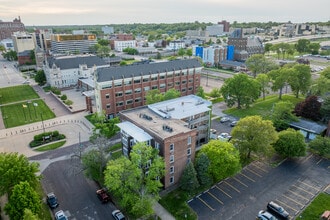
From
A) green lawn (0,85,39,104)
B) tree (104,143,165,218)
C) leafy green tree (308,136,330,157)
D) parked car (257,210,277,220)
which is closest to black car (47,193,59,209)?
tree (104,143,165,218)

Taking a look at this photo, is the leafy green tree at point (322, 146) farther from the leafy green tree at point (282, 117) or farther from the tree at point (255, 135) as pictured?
the tree at point (255, 135)

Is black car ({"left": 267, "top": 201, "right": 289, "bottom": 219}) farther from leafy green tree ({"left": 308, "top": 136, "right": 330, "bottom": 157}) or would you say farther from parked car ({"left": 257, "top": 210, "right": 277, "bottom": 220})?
leafy green tree ({"left": 308, "top": 136, "right": 330, "bottom": 157})

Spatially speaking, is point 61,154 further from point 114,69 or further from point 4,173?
point 114,69

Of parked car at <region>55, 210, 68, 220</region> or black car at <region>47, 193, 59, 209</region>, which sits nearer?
parked car at <region>55, 210, 68, 220</region>

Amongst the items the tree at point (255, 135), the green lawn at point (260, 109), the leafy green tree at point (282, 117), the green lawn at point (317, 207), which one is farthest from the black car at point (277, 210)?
the green lawn at point (260, 109)

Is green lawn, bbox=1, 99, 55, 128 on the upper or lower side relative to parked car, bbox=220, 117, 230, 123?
upper

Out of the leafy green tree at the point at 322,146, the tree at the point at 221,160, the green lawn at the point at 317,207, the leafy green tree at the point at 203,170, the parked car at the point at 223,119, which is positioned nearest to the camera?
the green lawn at the point at 317,207

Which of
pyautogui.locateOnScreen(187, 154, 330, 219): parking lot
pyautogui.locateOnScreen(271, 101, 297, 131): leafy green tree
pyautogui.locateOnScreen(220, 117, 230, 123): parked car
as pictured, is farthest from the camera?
pyautogui.locateOnScreen(220, 117, 230, 123): parked car
